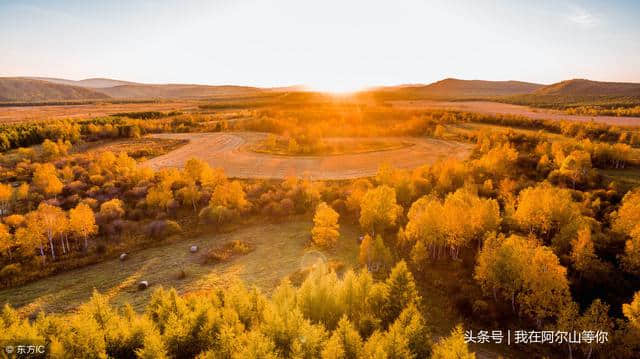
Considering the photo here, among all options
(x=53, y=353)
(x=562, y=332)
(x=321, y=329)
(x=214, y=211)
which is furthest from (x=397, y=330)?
(x=214, y=211)

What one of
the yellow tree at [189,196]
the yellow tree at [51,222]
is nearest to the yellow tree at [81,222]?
the yellow tree at [51,222]

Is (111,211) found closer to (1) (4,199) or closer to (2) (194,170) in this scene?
(2) (194,170)

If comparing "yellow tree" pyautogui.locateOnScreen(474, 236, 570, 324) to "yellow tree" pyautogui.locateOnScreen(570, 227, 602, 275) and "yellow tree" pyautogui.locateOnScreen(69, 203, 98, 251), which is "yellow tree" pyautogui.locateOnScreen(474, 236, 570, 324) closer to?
"yellow tree" pyautogui.locateOnScreen(570, 227, 602, 275)

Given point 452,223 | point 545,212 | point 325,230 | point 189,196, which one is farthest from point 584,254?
point 189,196

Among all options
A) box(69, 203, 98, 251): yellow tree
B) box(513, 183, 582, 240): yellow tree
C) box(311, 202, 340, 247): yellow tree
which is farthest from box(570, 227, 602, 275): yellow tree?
box(69, 203, 98, 251): yellow tree

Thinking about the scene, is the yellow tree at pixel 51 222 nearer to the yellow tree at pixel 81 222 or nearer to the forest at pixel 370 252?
the forest at pixel 370 252
